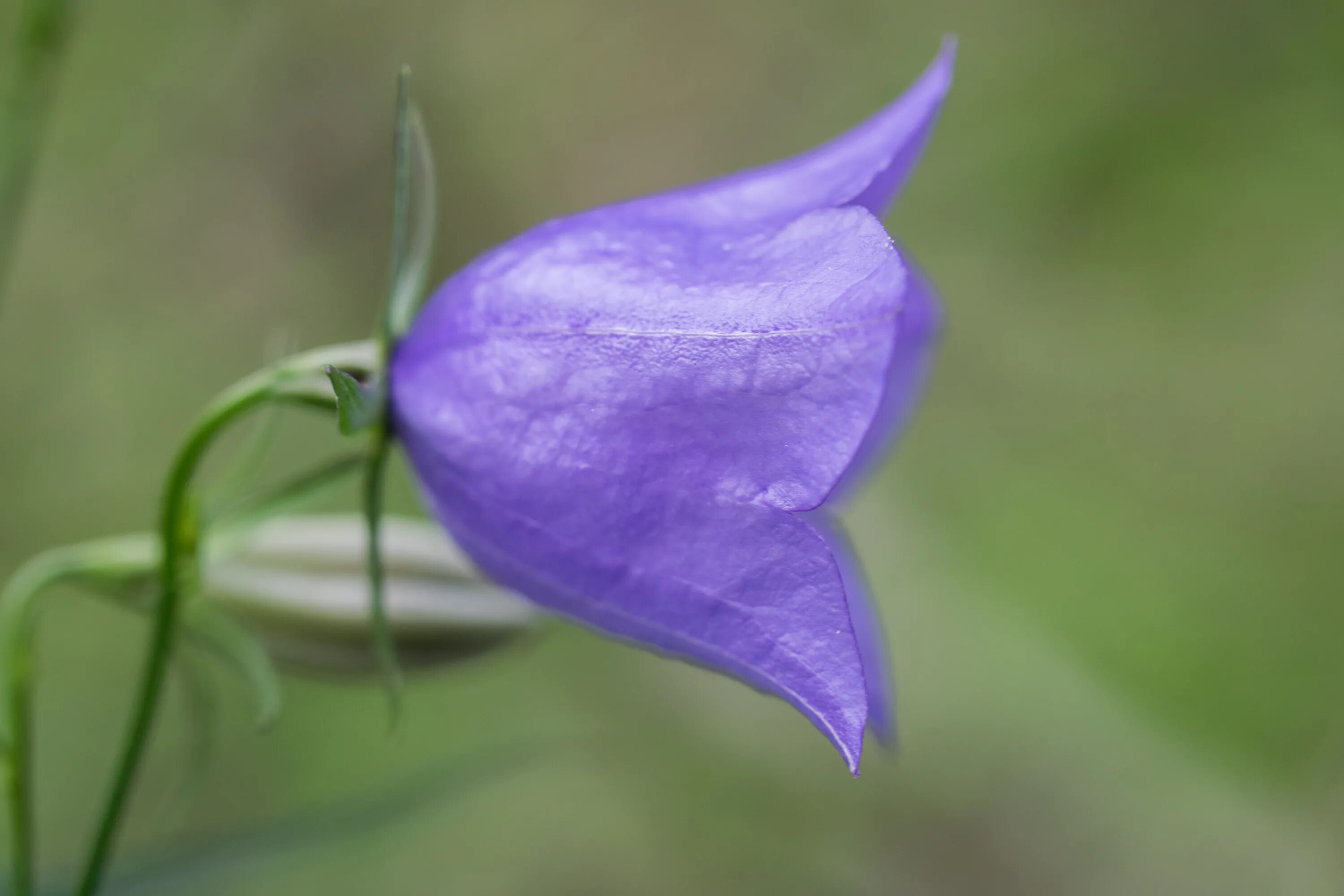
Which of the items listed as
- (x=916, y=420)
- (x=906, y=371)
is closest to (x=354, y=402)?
(x=906, y=371)

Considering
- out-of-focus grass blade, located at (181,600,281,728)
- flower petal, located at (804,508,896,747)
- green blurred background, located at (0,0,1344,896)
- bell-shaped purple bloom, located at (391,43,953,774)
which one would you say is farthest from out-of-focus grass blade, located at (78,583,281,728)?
green blurred background, located at (0,0,1344,896)

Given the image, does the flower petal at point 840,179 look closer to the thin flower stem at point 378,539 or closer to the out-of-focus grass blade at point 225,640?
the thin flower stem at point 378,539

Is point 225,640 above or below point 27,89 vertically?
below

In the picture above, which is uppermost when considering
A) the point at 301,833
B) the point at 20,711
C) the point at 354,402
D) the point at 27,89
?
the point at 27,89

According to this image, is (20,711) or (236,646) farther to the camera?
(236,646)

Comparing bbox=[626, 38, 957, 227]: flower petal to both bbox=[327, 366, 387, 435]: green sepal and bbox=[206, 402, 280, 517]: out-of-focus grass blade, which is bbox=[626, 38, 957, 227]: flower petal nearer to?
bbox=[327, 366, 387, 435]: green sepal

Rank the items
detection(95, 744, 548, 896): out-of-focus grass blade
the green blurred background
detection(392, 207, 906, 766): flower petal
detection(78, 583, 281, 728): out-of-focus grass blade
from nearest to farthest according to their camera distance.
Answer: detection(392, 207, 906, 766): flower petal
detection(78, 583, 281, 728): out-of-focus grass blade
detection(95, 744, 548, 896): out-of-focus grass blade
the green blurred background

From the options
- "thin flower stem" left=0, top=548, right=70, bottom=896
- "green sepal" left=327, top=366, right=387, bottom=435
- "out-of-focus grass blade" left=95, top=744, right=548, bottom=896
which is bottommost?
"out-of-focus grass blade" left=95, top=744, right=548, bottom=896

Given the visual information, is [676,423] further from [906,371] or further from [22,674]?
[22,674]
